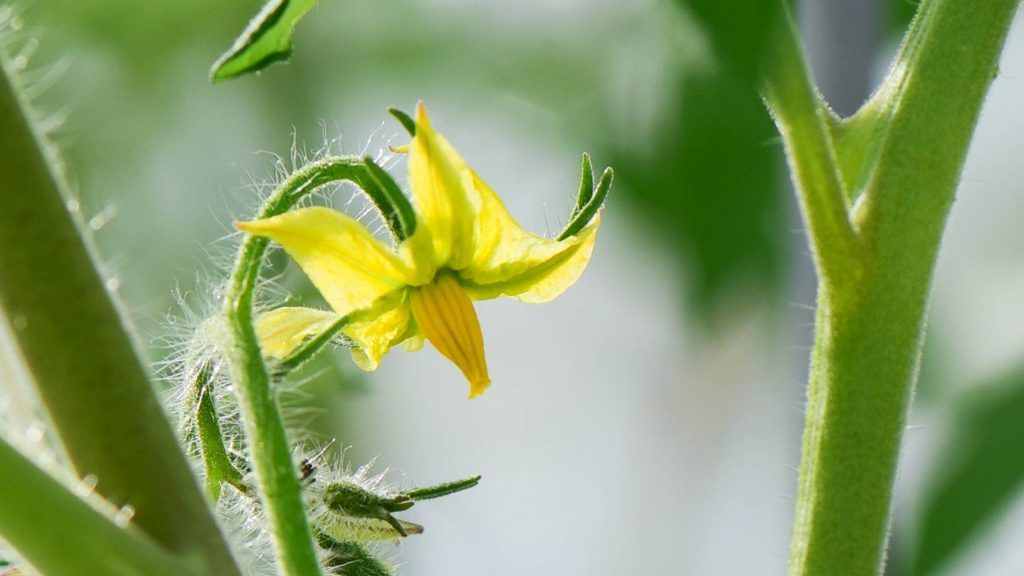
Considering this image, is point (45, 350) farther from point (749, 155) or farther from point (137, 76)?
point (137, 76)

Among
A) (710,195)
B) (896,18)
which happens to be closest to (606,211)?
(710,195)

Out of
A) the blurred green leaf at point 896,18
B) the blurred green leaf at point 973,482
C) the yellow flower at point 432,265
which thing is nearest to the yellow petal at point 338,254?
the yellow flower at point 432,265

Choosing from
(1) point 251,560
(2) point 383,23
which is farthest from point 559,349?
(1) point 251,560

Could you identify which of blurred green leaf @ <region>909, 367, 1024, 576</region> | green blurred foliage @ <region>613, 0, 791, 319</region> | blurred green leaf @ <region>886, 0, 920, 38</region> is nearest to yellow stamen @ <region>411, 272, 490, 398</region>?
blurred green leaf @ <region>909, 367, 1024, 576</region>

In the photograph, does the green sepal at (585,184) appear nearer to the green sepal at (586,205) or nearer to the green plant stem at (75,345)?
the green sepal at (586,205)

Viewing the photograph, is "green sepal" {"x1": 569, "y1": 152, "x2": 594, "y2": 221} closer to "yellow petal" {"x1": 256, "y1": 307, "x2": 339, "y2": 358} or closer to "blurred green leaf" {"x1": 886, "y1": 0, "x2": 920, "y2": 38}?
"yellow petal" {"x1": 256, "y1": 307, "x2": 339, "y2": 358}

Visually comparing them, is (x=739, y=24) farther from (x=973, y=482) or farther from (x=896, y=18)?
(x=896, y=18)
